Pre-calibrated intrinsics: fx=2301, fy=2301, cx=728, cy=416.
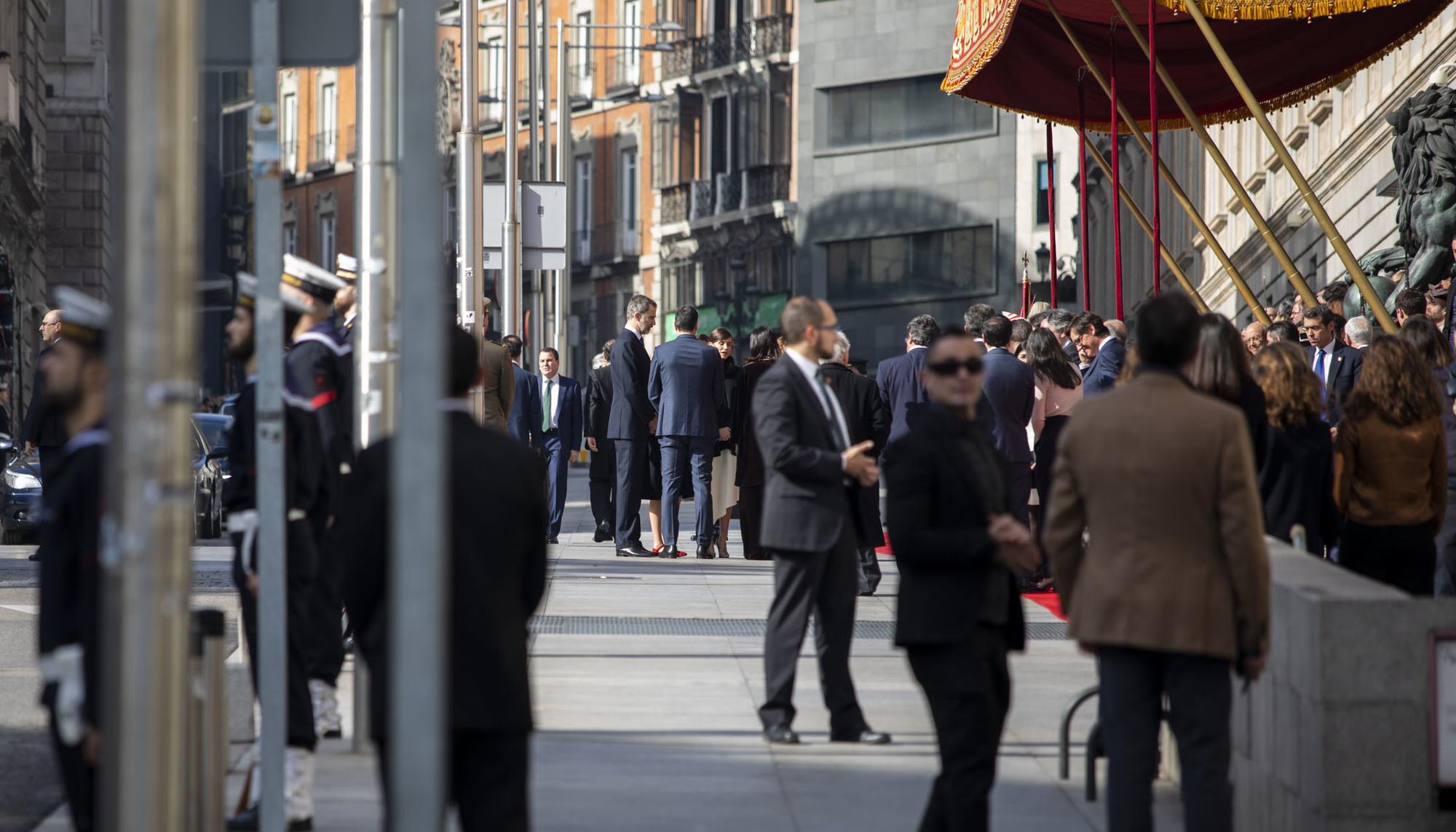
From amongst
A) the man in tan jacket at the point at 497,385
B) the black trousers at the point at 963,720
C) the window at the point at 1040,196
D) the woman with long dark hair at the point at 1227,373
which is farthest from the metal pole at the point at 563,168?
the black trousers at the point at 963,720

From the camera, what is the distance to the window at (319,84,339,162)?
74688 mm

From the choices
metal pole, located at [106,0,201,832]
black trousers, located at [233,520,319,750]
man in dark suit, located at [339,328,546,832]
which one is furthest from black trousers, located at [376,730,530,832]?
black trousers, located at [233,520,319,750]

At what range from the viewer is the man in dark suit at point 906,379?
1579 centimetres

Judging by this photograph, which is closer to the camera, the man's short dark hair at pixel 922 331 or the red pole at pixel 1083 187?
the man's short dark hair at pixel 922 331

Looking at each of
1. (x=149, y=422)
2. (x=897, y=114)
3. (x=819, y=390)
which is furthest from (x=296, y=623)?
(x=897, y=114)

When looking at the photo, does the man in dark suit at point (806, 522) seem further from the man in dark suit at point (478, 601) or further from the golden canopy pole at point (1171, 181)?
the golden canopy pole at point (1171, 181)

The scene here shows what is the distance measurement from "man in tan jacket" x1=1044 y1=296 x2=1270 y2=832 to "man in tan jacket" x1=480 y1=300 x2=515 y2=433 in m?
11.1

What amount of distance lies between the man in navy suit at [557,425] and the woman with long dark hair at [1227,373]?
12838 mm

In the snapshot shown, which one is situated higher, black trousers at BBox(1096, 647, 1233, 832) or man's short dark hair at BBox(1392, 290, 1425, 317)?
man's short dark hair at BBox(1392, 290, 1425, 317)

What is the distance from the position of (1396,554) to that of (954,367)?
12.2ft

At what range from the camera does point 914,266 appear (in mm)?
55094

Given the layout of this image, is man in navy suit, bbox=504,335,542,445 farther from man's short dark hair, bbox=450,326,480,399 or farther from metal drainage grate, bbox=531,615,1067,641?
man's short dark hair, bbox=450,326,480,399

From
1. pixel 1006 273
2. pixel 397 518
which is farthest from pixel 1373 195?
pixel 1006 273

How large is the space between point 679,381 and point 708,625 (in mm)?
4982
